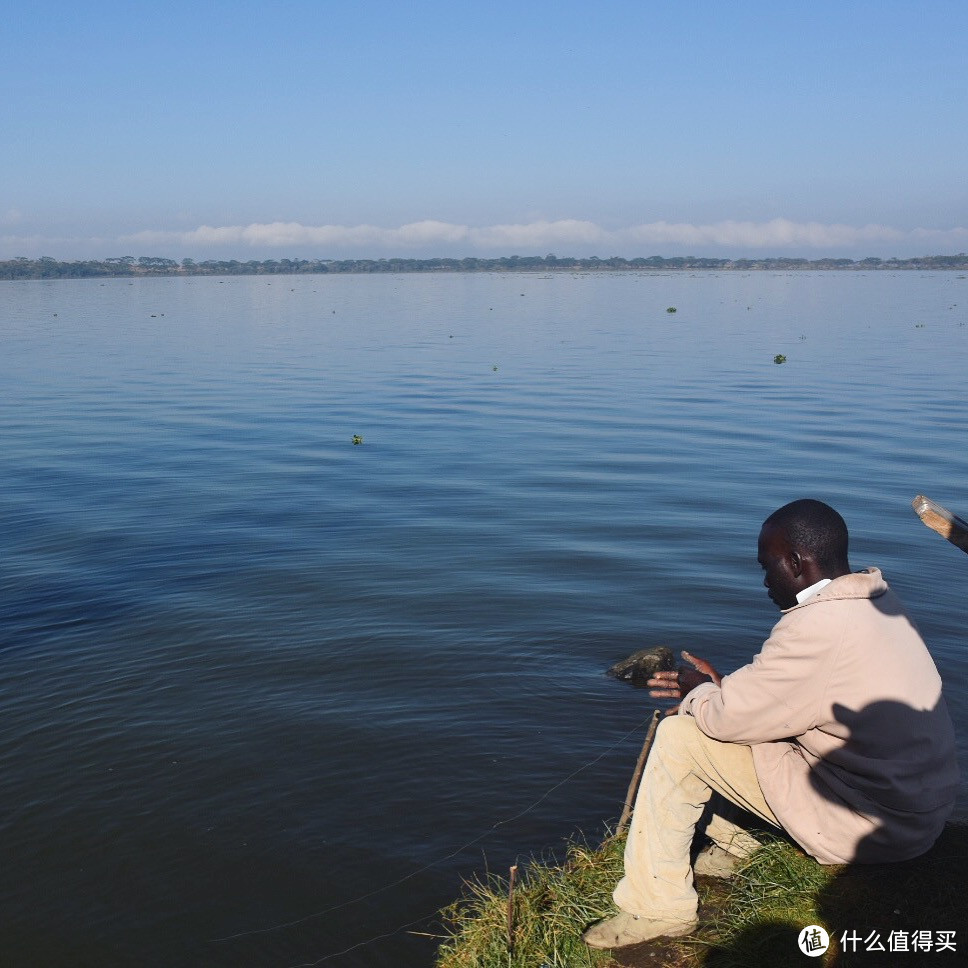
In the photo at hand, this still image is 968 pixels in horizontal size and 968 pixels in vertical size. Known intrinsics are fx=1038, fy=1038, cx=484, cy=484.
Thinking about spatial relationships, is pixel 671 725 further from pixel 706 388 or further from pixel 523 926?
pixel 706 388

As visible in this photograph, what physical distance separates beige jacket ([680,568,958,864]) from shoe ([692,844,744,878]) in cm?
85

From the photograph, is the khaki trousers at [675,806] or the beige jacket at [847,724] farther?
the khaki trousers at [675,806]

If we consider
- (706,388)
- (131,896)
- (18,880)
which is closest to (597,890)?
(131,896)

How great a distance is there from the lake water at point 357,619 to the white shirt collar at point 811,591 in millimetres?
3522

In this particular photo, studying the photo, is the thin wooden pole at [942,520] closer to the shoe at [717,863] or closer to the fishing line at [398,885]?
the shoe at [717,863]

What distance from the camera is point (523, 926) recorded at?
5695 mm

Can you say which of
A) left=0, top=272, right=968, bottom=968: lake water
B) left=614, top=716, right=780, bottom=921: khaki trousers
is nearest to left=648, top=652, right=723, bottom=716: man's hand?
left=614, top=716, right=780, bottom=921: khaki trousers

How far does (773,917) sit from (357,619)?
7.27 meters

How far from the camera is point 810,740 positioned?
15.8 feet

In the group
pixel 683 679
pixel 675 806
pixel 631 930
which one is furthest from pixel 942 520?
pixel 631 930

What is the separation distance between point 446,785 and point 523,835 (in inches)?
35.5

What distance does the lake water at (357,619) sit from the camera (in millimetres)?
7203

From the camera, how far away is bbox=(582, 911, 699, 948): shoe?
5.27 metres

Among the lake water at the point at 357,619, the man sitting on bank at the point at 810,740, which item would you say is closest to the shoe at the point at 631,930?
the man sitting on bank at the point at 810,740
